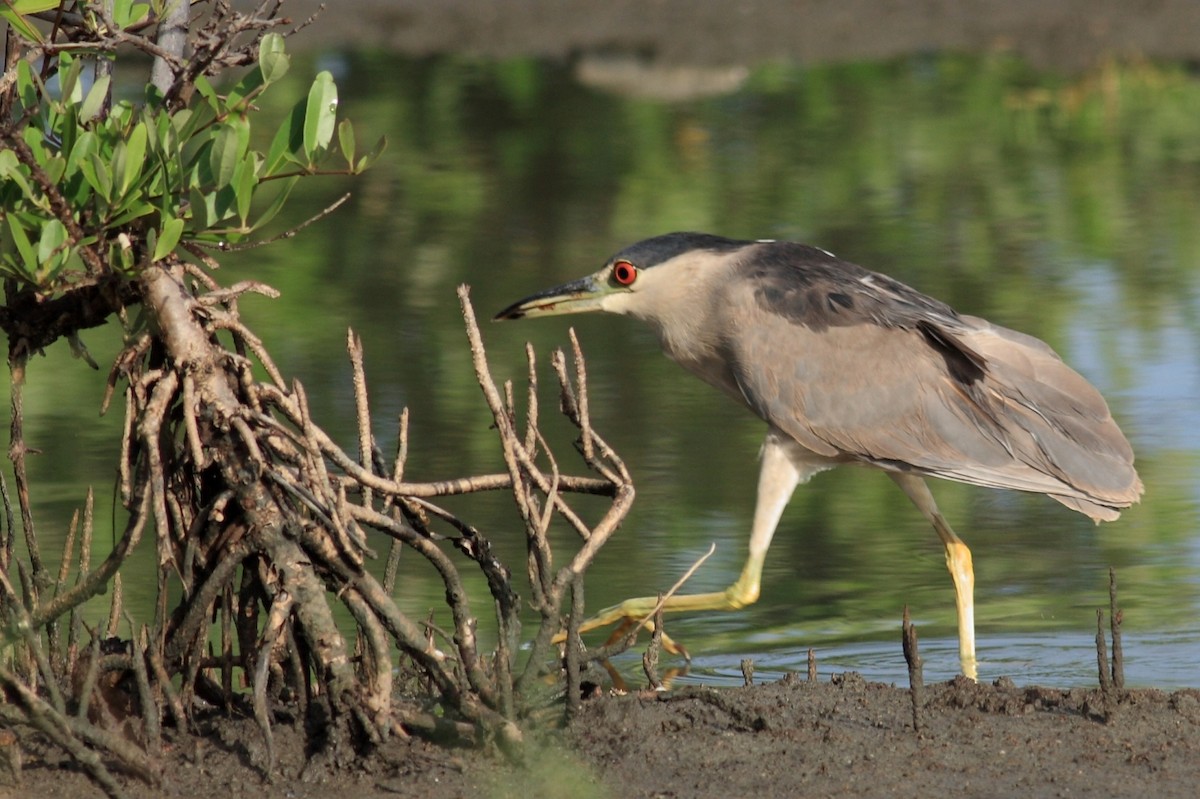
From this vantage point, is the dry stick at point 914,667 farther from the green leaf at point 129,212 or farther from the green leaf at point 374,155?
the green leaf at point 129,212

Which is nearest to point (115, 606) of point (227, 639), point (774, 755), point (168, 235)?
point (227, 639)

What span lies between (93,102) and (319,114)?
0.51 meters

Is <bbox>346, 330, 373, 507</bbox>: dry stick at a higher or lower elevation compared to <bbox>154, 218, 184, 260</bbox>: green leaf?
lower

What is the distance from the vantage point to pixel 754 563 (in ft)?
19.1

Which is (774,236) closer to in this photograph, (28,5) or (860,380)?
(860,380)

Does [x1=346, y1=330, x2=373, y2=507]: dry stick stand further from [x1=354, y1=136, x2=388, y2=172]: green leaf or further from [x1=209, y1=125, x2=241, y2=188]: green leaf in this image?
[x1=209, y1=125, x2=241, y2=188]: green leaf

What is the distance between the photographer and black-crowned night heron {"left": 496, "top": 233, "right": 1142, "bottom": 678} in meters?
5.89

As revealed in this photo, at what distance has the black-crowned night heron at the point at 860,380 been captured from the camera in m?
5.89

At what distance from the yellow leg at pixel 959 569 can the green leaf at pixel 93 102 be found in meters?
2.92

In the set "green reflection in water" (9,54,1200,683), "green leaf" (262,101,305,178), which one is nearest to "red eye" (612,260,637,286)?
"green reflection in water" (9,54,1200,683)

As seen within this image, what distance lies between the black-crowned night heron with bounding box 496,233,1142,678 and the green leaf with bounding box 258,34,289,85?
2116 mm

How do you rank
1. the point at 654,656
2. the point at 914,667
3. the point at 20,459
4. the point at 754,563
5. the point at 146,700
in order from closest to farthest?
1. the point at 146,700
2. the point at 914,667
3. the point at 20,459
4. the point at 654,656
5. the point at 754,563

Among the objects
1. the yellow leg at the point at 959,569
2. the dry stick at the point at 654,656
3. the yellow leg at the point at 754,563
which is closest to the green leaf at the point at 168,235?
the dry stick at the point at 654,656

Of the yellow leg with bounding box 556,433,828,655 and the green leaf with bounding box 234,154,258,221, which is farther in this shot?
the yellow leg with bounding box 556,433,828,655
